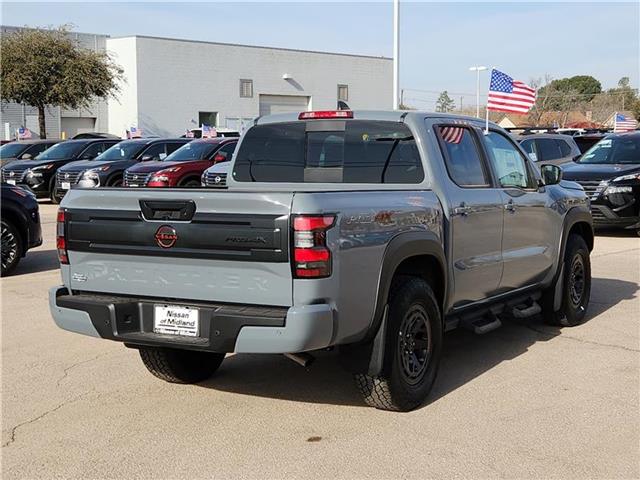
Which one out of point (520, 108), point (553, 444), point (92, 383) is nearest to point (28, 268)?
point (92, 383)

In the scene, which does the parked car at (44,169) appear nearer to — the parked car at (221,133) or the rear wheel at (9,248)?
the parked car at (221,133)

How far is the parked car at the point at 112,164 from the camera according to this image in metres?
20.1

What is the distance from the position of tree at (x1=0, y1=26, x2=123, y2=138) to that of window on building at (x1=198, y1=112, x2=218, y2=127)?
13853 mm

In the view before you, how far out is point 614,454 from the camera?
15.2 ft

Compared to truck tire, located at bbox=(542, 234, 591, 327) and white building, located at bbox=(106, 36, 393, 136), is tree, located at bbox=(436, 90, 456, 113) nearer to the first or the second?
white building, located at bbox=(106, 36, 393, 136)

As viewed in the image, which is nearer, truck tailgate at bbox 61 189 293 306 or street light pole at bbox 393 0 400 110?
truck tailgate at bbox 61 189 293 306

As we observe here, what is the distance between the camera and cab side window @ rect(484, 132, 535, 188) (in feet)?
22.1

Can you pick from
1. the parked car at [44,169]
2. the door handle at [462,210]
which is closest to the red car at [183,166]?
the parked car at [44,169]

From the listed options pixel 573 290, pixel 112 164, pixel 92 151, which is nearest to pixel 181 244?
pixel 573 290

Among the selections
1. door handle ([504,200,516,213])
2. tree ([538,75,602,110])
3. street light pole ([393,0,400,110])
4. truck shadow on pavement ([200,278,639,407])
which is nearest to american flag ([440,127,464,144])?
door handle ([504,200,516,213])

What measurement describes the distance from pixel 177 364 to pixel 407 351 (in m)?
1.65

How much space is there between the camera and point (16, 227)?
10.8 meters

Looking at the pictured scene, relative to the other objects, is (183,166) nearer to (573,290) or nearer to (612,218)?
(612,218)

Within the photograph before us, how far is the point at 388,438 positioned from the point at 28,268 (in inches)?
313
